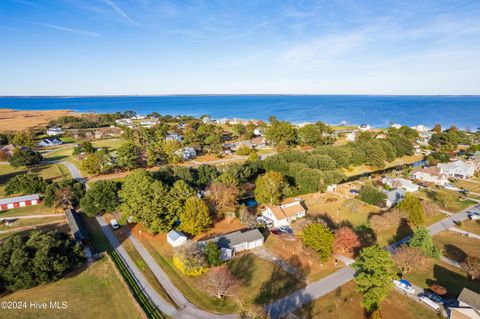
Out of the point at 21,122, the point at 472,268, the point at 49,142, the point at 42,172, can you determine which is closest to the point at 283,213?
the point at 472,268

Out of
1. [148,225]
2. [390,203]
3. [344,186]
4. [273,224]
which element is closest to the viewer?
[148,225]

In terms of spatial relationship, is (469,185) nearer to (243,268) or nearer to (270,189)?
(270,189)

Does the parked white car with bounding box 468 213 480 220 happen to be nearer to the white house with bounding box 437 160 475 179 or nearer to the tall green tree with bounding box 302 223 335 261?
the white house with bounding box 437 160 475 179

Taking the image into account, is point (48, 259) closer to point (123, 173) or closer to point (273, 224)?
point (273, 224)

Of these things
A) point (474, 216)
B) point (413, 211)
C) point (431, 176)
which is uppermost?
point (413, 211)

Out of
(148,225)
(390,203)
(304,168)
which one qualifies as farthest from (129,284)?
(390,203)

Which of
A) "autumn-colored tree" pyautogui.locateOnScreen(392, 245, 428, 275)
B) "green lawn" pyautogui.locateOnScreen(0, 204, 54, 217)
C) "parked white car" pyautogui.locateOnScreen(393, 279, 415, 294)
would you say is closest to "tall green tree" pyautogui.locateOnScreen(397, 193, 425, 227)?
"autumn-colored tree" pyautogui.locateOnScreen(392, 245, 428, 275)
